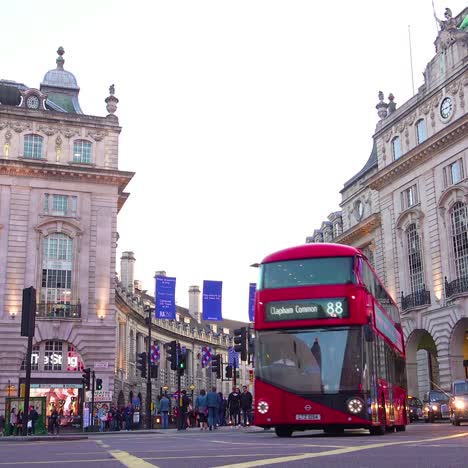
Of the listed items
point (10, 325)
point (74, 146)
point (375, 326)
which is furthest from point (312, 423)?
point (74, 146)

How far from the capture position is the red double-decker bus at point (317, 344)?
1725cm

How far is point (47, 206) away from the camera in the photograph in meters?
50.4

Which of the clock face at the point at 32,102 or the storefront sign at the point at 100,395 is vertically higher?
the clock face at the point at 32,102

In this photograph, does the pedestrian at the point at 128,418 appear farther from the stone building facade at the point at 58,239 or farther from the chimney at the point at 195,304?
the chimney at the point at 195,304

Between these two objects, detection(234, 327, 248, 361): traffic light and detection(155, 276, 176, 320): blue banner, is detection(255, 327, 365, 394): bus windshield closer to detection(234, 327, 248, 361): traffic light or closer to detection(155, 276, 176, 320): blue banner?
detection(234, 327, 248, 361): traffic light

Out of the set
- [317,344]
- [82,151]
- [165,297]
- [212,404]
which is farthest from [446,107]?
[317,344]

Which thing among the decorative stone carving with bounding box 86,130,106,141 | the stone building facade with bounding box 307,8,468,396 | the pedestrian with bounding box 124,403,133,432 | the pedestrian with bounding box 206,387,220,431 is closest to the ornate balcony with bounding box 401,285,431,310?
the stone building facade with bounding box 307,8,468,396

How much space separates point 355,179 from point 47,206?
1026 inches

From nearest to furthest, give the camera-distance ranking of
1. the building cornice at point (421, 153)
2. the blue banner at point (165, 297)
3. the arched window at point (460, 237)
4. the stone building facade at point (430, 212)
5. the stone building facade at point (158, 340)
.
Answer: the arched window at point (460, 237)
the building cornice at point (421, 153)
the stone building facade at point (430, 212)
the blue banner at point (165, 297)
the stone building facade at point (158, 340)

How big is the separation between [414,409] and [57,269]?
2437cm

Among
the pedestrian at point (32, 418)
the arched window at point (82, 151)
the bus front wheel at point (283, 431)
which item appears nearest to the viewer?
the bus front wheel at point (283, 431)

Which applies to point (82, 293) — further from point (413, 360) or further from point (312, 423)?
point (312, 423)

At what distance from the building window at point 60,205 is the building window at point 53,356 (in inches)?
341

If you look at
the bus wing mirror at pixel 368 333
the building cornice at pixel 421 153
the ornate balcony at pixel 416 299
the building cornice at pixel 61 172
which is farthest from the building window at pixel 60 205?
the bus wing mirror at pixel 368 333
